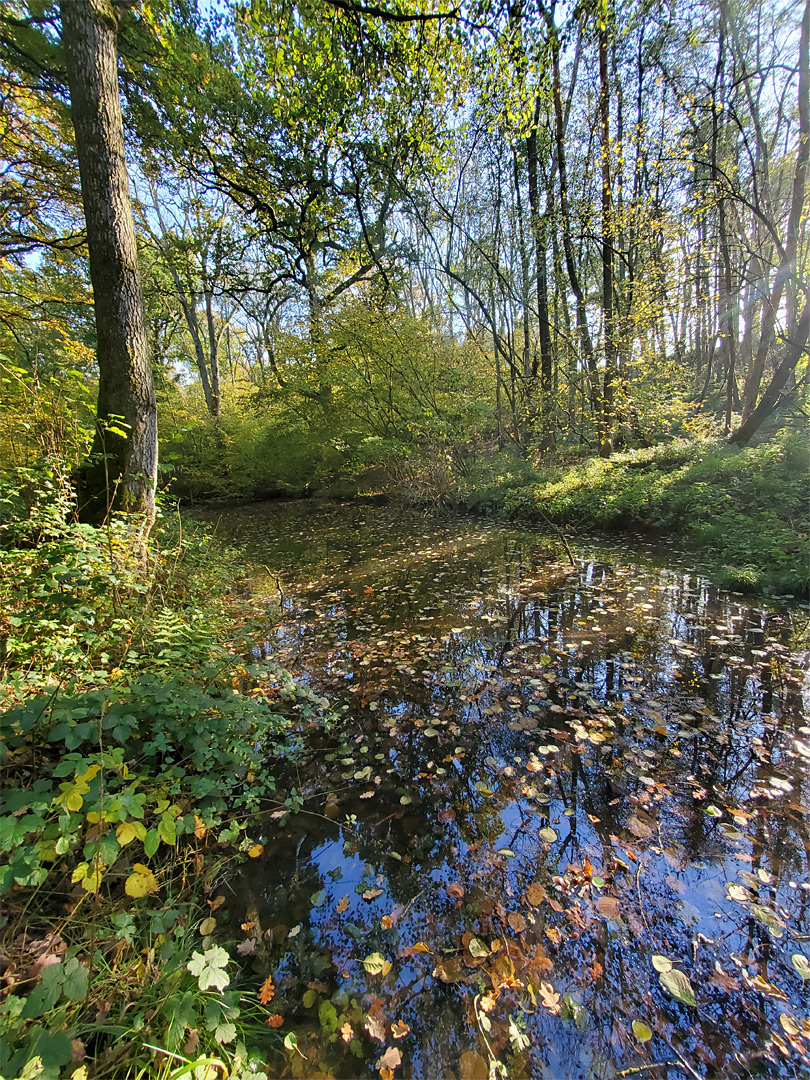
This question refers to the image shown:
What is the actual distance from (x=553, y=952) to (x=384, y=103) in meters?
11.0

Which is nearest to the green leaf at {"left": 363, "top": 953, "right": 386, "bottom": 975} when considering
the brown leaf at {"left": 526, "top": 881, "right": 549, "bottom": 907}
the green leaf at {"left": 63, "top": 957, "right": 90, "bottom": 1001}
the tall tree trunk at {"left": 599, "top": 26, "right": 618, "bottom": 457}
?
the brown leaf at {"left": 526, "top": 881, "right": 549, "bottom": 907}

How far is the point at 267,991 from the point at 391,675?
8.37 feet

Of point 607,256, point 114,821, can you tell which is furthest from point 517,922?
point 607,256

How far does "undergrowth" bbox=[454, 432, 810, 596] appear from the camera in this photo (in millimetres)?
5908

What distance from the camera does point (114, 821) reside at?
1823mm

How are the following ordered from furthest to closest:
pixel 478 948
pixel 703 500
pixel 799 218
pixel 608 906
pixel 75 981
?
pixel 799 218, pixel 703 500, pixel 608 906, pixel 478 948, pixel 75 981

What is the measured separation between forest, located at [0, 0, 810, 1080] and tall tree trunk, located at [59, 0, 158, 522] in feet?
0.12

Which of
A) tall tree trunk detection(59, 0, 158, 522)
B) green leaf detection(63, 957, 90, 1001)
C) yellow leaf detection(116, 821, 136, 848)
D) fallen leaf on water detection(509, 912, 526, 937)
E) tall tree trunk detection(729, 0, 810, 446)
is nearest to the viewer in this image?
green leaf detection(63, 957, 90, 1001)

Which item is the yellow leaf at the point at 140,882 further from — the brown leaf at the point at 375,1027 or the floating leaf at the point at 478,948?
the floating leaf at the point at 478,948

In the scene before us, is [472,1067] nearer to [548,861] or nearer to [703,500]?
[548,861]

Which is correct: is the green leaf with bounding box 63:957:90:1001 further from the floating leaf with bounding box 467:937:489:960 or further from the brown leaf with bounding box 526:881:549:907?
the brown leaf with bounding box 526:881:549:907

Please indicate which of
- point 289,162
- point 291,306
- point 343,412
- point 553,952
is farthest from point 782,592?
point 291,306

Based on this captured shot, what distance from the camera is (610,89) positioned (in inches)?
459

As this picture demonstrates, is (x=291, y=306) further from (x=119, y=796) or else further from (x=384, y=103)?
(x=119, y=796)
